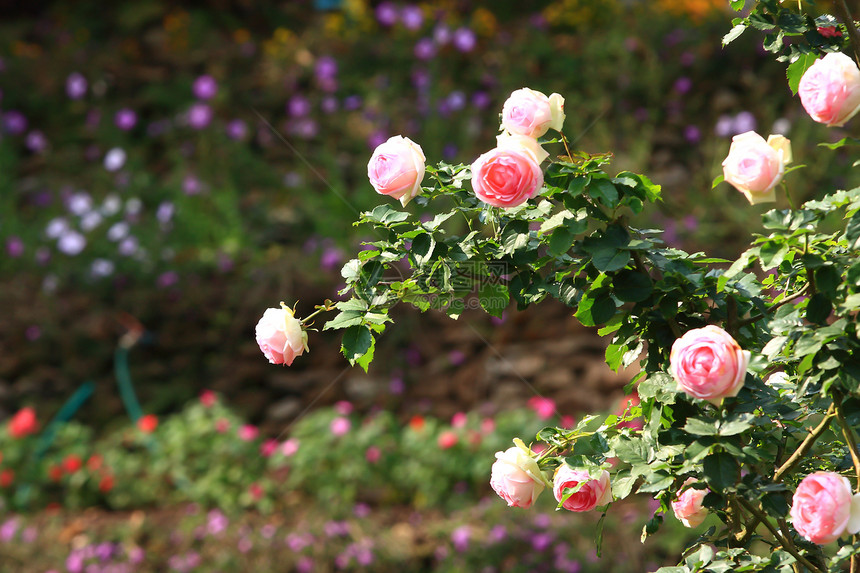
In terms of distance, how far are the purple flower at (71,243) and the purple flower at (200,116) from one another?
116cm

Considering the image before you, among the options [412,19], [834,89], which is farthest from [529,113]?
[412,19]

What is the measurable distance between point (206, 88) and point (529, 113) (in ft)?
16.5

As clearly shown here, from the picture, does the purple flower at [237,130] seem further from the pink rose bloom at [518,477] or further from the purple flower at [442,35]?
the pink rose bloom at [518,477]

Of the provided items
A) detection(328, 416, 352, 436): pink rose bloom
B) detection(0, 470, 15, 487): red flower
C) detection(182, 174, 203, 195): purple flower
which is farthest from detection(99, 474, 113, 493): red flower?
detection(182, 174, 203, 195): purple flower

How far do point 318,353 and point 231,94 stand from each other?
2.52 m

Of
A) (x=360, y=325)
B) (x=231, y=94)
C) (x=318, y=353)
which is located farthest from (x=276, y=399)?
(x=360, y=325)

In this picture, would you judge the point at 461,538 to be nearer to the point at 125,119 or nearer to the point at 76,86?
the point at 125,119

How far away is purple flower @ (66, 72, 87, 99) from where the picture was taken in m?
5.95

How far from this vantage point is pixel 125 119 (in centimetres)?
576

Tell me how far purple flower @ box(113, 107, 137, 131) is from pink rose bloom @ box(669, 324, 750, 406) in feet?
18.2

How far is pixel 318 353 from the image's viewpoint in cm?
431

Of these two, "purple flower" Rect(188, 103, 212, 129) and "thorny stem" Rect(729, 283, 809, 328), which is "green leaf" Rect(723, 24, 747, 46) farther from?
"purple flower" Rect(188, 103, 212, 129)

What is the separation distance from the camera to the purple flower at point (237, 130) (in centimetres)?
557

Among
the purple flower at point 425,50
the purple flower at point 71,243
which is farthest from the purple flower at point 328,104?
the purple flower at point 71,243
